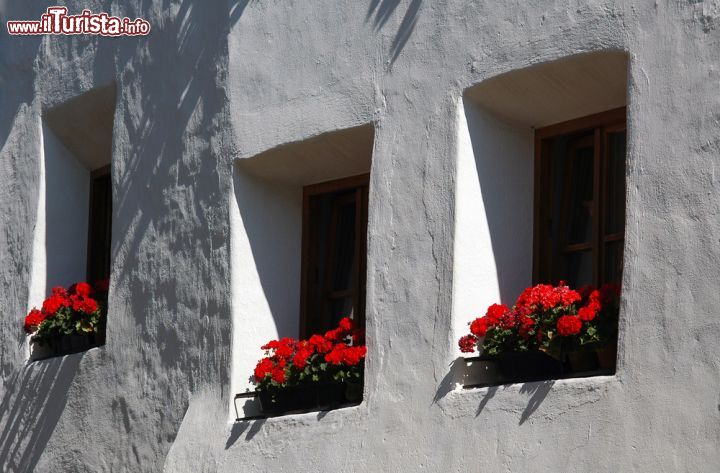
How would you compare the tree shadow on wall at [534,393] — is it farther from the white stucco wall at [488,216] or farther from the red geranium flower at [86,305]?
the red geranium flower at [86,305]

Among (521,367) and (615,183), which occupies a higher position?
(615,183)

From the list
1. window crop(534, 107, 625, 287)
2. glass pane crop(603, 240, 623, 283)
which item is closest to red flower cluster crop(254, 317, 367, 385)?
window crop(534, 107, 625, 287)

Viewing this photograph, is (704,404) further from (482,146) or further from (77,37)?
(77,37)

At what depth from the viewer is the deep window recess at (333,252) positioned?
9.55 meters

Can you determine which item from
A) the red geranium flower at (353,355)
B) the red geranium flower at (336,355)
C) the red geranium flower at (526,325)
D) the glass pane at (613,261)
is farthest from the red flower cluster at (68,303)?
the glass pane at (613,261)

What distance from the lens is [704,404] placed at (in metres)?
6.78

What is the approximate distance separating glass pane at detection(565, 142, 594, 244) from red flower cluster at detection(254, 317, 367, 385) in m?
1.36

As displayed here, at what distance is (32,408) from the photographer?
37.7 feet

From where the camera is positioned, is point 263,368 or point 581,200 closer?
point 581,200

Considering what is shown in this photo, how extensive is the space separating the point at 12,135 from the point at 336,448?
16.9 feet

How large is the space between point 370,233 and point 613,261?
1.41 meters

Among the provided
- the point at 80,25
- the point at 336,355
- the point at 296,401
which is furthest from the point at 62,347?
the point at 336,355

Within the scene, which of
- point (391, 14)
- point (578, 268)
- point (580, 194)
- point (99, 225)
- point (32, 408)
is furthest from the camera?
point (99, 225)

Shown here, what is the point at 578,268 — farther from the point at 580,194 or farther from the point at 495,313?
the point at 495,313
